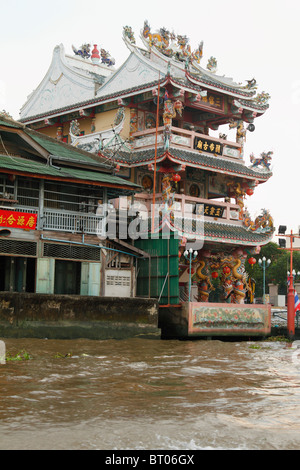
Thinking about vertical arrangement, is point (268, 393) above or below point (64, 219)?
below

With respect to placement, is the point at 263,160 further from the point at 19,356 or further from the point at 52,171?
the point at 19,356

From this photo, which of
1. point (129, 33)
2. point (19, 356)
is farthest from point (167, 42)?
point (19, 356)

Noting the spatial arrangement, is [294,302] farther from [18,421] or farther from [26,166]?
[18,421]

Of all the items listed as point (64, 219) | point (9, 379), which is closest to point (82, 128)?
point (64, 219)

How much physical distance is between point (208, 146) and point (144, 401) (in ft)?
66.1

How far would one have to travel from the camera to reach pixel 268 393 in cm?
998

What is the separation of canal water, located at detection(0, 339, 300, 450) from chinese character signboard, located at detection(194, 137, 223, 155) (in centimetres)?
1354

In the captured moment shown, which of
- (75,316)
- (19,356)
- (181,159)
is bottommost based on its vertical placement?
(19,356)

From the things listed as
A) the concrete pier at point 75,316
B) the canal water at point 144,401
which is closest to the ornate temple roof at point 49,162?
the concrete pier at point 75,316

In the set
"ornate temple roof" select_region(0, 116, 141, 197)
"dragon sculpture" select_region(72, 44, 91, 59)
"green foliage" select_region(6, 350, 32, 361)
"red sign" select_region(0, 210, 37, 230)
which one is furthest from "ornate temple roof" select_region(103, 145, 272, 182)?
"green foliage" select_region(6, 350, 32, 361)

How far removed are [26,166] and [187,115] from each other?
490 inches

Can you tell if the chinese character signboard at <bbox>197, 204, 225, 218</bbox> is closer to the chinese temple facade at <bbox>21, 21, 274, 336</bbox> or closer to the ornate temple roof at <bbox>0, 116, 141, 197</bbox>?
the chinese temple facade at <bbox>21, 21, 274, 336</bbox>

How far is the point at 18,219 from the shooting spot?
19.0 metres

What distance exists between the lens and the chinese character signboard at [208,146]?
88.9 ft
